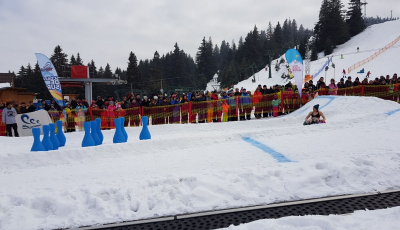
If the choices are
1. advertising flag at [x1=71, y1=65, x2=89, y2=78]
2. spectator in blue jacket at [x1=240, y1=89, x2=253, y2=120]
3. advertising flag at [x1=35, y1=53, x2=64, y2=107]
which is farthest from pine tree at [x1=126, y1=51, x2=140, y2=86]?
spectator in blue jacket at [x1=240, y1=89, x2=253, y2=120]

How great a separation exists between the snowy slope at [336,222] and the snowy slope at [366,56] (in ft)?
124

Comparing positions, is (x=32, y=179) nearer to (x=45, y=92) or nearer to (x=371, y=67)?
(x=371, y=67)

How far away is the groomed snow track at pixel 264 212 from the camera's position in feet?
11.7

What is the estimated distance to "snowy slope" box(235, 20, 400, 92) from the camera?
38438 millimetres

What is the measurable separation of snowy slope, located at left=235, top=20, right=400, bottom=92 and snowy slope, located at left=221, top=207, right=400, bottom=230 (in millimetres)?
37648

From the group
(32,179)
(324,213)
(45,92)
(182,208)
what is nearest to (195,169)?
(182,208)

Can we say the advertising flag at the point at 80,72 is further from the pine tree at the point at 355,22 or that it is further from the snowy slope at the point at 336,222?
the pine tree at the point at 355,22

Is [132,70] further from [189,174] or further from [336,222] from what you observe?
[336,222]

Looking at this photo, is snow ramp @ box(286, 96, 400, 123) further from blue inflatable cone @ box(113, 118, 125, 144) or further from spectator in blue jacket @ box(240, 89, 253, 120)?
blue inflatable cone @ box(113, 118, 125, 144)

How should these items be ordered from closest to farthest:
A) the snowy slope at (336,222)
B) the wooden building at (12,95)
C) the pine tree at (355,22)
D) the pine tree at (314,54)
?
1. the snowy slope at (336,222)
2. the wooden building at (12,95)
3. the pine tree at (314,54)
4. the pine tree at (355,22)

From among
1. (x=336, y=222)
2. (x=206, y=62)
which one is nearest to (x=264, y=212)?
(x=336, y=222)

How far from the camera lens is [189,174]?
487 centimetres

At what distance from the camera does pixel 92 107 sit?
12.9 metres

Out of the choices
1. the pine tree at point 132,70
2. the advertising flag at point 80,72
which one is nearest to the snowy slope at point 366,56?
the pine tree at point 132,70
